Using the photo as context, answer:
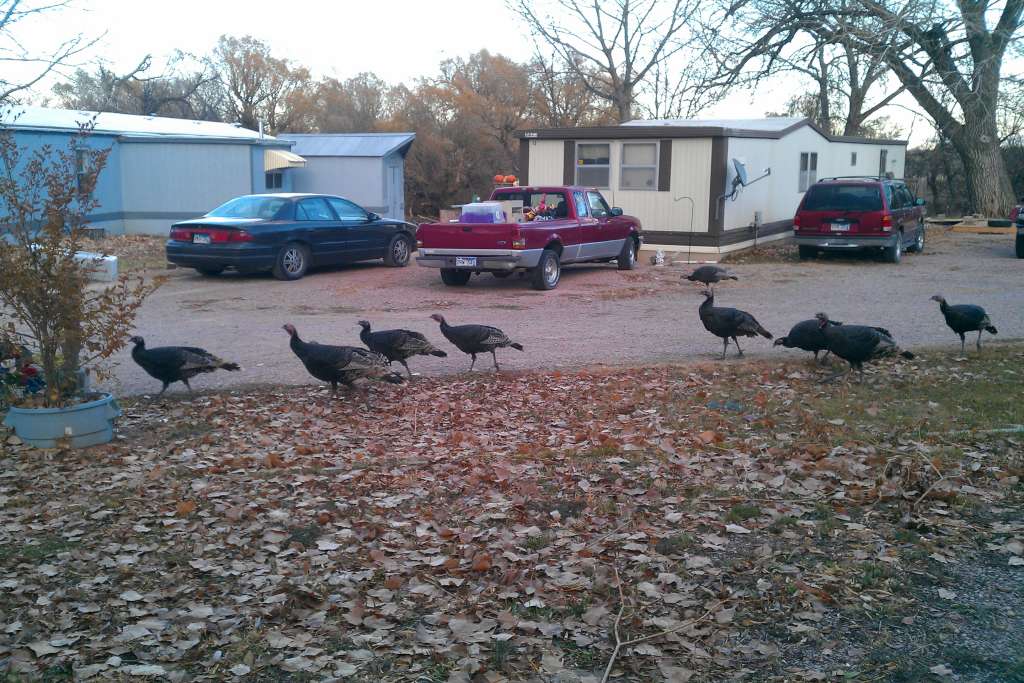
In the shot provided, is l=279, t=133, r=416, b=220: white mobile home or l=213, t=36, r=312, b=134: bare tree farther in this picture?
l=213, t=36, r=312, b=134: bare tree

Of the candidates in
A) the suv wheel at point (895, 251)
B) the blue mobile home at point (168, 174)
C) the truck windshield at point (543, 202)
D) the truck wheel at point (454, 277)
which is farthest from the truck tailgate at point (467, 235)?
the blue mobile home at point (168, 174)

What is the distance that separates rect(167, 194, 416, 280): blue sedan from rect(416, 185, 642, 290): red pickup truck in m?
2.13

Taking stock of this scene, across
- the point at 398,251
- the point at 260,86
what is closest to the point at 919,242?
the point at 398,251

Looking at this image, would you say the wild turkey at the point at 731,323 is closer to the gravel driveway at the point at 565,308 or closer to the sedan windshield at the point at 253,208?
the gravel driveway at the point at 565,308

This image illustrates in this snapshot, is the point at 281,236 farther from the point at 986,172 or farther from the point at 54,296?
the point at 986,172

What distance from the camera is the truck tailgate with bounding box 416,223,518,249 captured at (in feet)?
49.2

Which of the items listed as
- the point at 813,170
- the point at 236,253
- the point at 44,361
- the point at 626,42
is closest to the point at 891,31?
the point at 813,170

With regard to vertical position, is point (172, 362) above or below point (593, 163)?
below

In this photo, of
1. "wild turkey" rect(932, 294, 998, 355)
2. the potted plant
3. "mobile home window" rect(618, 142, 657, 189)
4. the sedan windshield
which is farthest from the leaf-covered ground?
"mobile home window" rect(618, 142, 657, 189)

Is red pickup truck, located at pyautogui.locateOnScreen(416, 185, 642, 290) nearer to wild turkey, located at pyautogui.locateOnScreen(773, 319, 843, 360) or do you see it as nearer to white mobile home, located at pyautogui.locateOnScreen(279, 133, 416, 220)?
wild turkey, located at pyautogui.locateOnScreen(773, 319, 843, 360)

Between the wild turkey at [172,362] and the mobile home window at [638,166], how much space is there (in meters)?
14.2

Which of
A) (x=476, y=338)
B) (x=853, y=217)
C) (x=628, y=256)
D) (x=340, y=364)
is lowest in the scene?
(x=340, y=364)

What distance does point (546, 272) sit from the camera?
51.2 feet

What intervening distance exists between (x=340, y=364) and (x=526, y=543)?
3.59 metres
